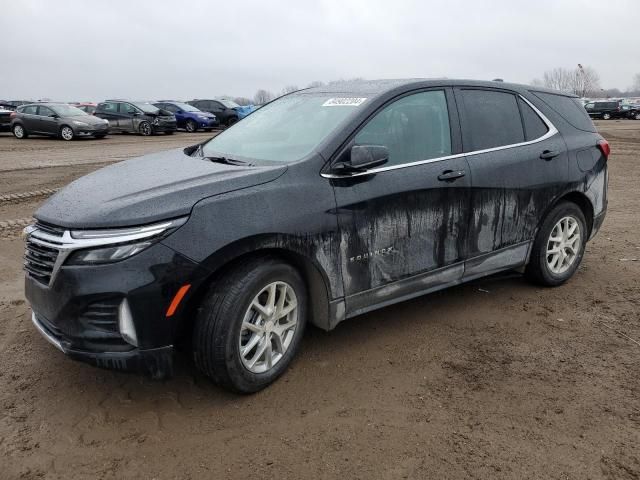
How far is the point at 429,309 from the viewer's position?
4461mm

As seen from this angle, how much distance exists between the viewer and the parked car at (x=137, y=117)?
23.7 metres

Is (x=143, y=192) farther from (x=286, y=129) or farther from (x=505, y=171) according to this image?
(x=505, y=171)

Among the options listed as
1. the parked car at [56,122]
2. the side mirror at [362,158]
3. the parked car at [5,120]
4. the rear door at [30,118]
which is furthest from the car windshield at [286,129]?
the parked car at [5,120]

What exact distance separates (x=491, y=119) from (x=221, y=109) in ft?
84.4

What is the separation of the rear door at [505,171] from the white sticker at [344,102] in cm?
87

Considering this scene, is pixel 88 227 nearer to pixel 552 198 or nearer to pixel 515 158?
pixel 515 158

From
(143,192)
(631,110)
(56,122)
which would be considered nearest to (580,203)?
(143,192)

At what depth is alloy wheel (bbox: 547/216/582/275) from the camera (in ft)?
15.5

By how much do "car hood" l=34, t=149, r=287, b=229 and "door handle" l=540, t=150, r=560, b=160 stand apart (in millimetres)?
2366

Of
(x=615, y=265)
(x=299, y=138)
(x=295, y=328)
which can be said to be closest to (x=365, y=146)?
(x=299, y=138)

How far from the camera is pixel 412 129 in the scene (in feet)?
12.4

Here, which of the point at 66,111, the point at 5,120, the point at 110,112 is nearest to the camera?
the point at 66,111

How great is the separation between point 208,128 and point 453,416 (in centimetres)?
2499

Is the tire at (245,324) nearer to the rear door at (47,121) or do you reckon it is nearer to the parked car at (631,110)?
the rear door at (47,121)
